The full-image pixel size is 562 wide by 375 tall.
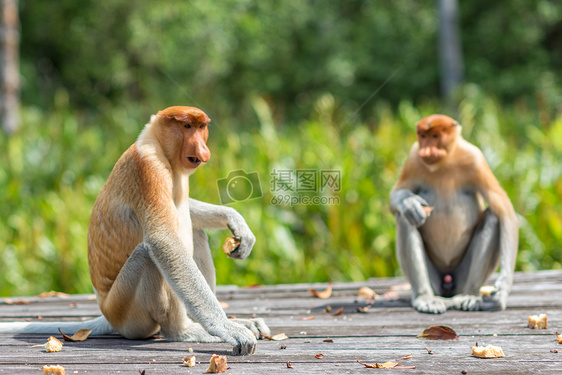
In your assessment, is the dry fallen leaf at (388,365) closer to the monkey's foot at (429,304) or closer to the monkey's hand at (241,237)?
the monkey's hand at (241,237)

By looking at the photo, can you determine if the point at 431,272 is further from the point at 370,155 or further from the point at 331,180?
the point at 370,155

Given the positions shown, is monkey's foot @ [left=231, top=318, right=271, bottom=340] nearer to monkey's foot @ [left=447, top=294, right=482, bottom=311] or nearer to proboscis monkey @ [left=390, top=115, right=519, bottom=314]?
proboscis monkey @ [left=390, top=115, right=519, bottom=314]

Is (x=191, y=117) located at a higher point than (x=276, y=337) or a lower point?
higher

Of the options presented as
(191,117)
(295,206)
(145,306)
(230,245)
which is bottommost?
(145,306)

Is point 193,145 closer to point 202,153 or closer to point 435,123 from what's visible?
point 202,153

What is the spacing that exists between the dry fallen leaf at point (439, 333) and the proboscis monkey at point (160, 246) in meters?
0.69

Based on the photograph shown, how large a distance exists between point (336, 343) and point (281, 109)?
635 centimetres

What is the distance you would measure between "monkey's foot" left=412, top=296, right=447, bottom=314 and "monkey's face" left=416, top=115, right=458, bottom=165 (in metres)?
0.71

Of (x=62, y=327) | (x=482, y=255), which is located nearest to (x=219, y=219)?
(x=62, y=327)

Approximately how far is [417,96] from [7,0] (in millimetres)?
12240

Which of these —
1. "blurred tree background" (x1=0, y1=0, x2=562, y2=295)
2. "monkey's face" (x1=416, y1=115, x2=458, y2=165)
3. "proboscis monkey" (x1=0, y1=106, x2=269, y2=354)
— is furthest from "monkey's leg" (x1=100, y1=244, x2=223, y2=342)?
"monkey's face" (x1=416, y1=115, x2=458, y2=165)

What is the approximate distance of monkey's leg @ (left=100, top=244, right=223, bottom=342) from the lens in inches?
92.9

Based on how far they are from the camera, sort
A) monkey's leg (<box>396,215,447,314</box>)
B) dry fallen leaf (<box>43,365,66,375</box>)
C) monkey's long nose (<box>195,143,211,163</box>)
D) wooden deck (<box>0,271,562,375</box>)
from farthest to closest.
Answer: monkey's leg (<box>396,215,447,314</box>)
monkey's long nose (<box>195,143,211,163</box>)
wooden deck (<box>0,271,562,375</box>)
dry fallen leaf (<box>43,365,66,375</box>)

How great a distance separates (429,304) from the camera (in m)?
3.12
